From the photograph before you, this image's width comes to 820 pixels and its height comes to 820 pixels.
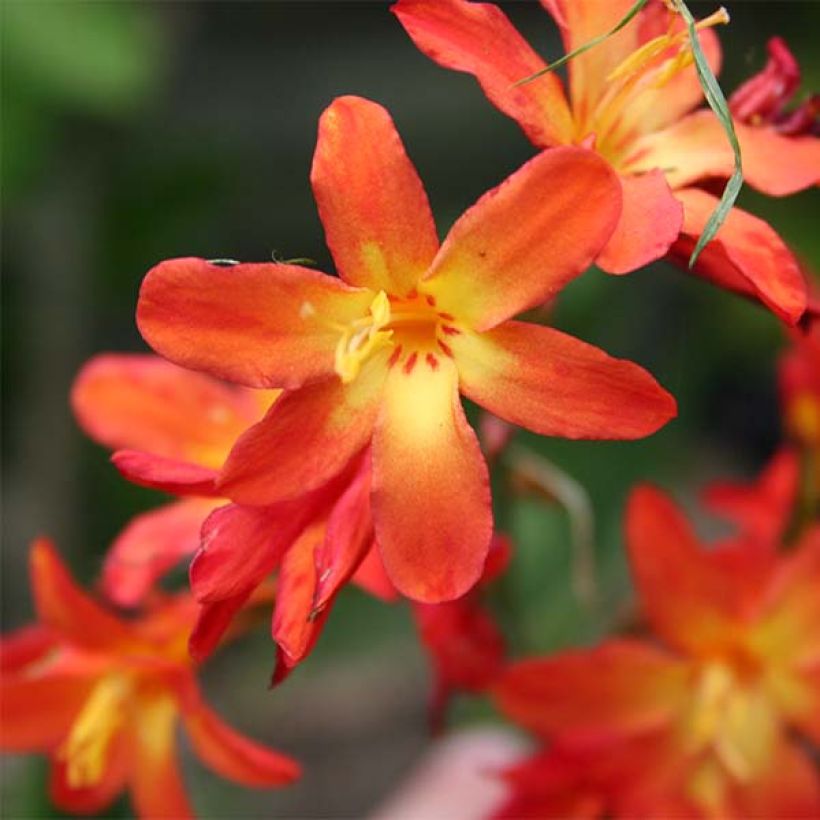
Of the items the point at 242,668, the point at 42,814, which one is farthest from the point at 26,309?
the point at 42,814

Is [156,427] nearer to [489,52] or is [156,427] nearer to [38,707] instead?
[38,707]

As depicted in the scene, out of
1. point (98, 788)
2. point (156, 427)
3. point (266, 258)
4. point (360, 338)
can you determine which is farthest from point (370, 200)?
point (266, 258)

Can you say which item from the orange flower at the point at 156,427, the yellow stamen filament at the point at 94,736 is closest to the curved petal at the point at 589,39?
the orange flower at the point at 156,427

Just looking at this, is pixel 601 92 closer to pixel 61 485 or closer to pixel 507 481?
pixel 507 481

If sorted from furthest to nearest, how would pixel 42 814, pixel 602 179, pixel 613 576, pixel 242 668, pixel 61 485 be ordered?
pixel 242 668, pixel 61 485, pixel 613 576, pixel 42 814, pixel 602 179

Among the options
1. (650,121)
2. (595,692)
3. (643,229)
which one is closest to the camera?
(643,229)

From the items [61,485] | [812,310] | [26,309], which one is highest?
[812,310]

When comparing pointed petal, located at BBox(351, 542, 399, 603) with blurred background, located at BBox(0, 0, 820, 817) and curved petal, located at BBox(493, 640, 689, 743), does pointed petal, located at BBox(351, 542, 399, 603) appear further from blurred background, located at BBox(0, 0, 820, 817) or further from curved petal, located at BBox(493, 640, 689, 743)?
blurred background, located at BBox(0, 0, 820, 817)

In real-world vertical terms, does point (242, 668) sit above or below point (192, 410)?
below
